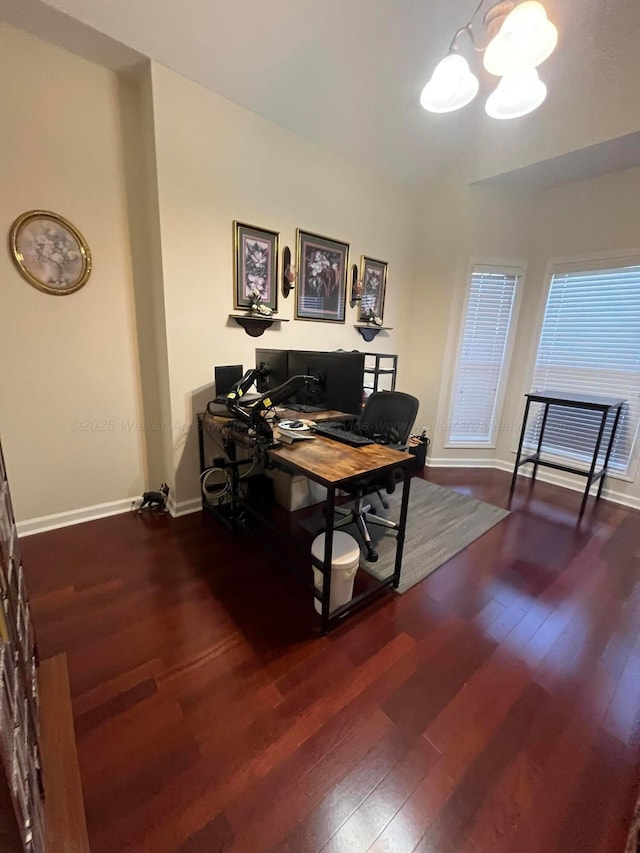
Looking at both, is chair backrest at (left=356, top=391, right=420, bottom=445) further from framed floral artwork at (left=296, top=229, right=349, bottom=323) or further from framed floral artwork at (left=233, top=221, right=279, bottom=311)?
framed floral artwork at (left=233, top=221, right=279, bottom=311)

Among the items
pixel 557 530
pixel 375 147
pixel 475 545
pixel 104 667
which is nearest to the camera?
pixel 104 667

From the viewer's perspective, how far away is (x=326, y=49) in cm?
214

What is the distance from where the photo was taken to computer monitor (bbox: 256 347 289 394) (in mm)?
2367

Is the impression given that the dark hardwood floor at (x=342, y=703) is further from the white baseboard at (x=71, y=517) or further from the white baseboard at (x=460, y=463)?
the white baseboard at (x=460, y=463)

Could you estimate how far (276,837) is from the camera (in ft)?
3.12

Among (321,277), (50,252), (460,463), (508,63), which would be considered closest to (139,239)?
(50,252)

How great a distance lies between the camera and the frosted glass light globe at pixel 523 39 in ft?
4.33

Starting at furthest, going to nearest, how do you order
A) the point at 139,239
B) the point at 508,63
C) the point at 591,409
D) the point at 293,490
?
the point at 591,409 < the point at 293,490 < the point at 139,239 < the point at 508,63

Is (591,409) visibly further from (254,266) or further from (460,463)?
(254,266)

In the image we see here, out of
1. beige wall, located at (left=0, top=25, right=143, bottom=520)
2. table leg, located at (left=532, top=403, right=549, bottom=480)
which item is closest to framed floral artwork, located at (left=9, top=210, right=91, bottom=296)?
beige wall, located at (left=0, top=25, right=143, bottom=520)

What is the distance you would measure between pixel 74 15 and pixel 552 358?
4.29 m

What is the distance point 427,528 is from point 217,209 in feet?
9.06

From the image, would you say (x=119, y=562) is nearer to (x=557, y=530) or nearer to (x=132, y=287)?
(x=132, y=287)

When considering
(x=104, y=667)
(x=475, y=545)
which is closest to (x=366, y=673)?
(x=104, y=667)
